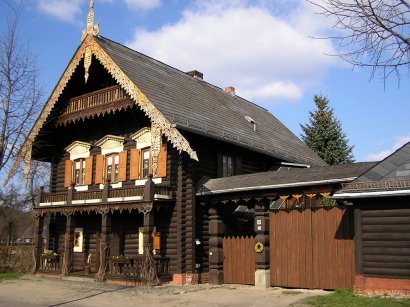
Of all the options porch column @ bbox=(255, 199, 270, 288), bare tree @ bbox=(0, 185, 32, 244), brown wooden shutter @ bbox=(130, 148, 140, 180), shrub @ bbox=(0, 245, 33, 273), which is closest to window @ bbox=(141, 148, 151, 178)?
brown wooden shutter @ bbox=(130, 148, 140, 180)

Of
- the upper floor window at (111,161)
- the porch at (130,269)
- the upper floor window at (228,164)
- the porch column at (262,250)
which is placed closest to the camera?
the porch column at (262,250)

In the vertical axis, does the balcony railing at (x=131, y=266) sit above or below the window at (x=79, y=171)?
below

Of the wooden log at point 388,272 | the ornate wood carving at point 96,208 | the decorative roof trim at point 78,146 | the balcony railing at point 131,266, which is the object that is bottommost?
the balcony railing at point 131,266

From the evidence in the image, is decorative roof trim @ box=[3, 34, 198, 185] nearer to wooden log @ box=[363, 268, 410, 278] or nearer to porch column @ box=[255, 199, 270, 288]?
porch column @ box=[255, 199, 270, 288]

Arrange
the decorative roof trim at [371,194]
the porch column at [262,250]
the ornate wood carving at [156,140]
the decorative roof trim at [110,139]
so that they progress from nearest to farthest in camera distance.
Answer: the decorative roof trim at [371,194]
the porch column at [262,250]
the ornate wood carving at [156,140]
the decorative roof trim at [110,139]

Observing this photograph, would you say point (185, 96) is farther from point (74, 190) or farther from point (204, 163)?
point (74, 190)

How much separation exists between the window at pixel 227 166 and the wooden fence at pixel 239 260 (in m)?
4.08

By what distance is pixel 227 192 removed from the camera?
738 inches

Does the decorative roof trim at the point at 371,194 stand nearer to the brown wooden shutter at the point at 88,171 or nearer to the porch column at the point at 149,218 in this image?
the porch column at the point at 149,218

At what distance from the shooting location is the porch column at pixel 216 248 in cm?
1877

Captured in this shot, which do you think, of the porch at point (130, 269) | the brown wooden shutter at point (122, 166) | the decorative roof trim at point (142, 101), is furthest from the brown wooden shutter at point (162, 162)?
the porch at point (130, 269)

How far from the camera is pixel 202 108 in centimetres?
2378

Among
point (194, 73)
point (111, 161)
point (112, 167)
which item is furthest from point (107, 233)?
point (194, 73)

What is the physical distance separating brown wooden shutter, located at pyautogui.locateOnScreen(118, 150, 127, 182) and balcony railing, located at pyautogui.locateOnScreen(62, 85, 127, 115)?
259 centimetres
